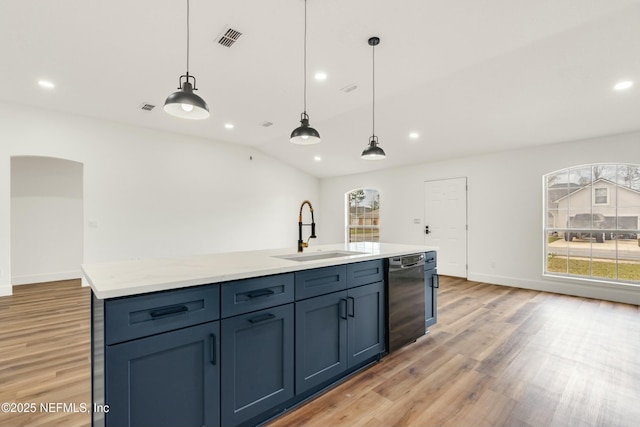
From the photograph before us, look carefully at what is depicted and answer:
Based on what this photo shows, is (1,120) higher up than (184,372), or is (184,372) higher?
(1,120)

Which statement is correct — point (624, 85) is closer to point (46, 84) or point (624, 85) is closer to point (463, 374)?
point (463, 374)

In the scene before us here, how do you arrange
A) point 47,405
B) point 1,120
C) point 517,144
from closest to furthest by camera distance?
point 47,405, point 1,120, point 517,144

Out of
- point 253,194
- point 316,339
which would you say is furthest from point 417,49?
point 253,194

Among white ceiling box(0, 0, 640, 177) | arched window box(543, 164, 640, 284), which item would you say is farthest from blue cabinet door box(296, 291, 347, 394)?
arched window box(543, 164, 640, 284)

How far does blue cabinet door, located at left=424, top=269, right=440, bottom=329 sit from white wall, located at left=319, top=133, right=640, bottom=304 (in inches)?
121

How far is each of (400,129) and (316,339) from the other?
4205 mm

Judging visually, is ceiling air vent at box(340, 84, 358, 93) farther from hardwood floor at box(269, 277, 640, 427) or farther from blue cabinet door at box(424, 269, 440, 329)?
hardwood floor at box(269, 277, 640, 427)

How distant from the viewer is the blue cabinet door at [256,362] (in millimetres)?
1575

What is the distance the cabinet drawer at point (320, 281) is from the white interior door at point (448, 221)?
469 cm

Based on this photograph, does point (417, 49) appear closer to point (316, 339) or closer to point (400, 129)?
point (400, 129)

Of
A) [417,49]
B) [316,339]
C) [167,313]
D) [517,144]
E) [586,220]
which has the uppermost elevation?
[417,49]

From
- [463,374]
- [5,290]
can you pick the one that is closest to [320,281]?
[463,374]

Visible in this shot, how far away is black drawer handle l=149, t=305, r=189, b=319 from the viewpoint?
4.44 ft

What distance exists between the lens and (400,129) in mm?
5227
